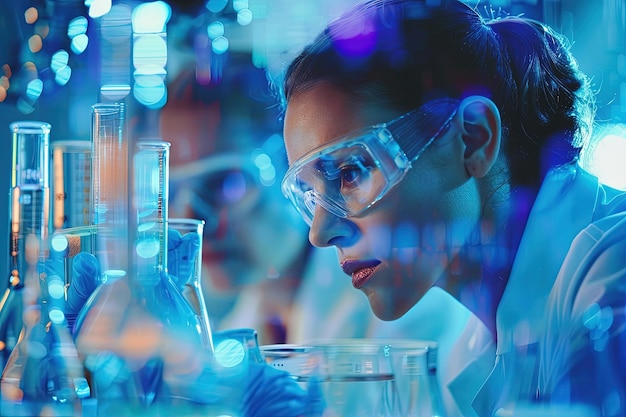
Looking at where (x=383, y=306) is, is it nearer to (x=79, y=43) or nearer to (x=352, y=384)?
(x=352, y=384)

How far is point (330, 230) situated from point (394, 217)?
3.7 inches

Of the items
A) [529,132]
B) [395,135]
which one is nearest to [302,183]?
[395,135]

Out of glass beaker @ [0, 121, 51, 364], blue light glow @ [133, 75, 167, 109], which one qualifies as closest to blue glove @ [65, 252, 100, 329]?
glass beaker @ [0, 121, 51, 364]

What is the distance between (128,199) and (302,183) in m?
0.24

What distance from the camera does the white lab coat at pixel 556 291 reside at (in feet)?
3.17

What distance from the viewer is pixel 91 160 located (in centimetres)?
97

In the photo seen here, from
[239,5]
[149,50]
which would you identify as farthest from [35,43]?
[239,5]

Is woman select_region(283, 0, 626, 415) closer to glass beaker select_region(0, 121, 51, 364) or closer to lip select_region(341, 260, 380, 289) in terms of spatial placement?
lip select_region(341, 260, 380, 289)

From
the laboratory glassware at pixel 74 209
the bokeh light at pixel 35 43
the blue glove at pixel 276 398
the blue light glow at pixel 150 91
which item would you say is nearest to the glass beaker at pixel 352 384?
the blue glove at pixel 276 398

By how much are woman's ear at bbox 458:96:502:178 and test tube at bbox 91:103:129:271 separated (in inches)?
17.6

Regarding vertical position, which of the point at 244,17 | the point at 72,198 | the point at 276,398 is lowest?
the point at 276,398

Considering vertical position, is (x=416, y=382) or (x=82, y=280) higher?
(x=82, y=280)

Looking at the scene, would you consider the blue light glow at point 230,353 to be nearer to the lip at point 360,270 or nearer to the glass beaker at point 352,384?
the glass beaker at point 352,384

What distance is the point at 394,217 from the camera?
1.02 m
